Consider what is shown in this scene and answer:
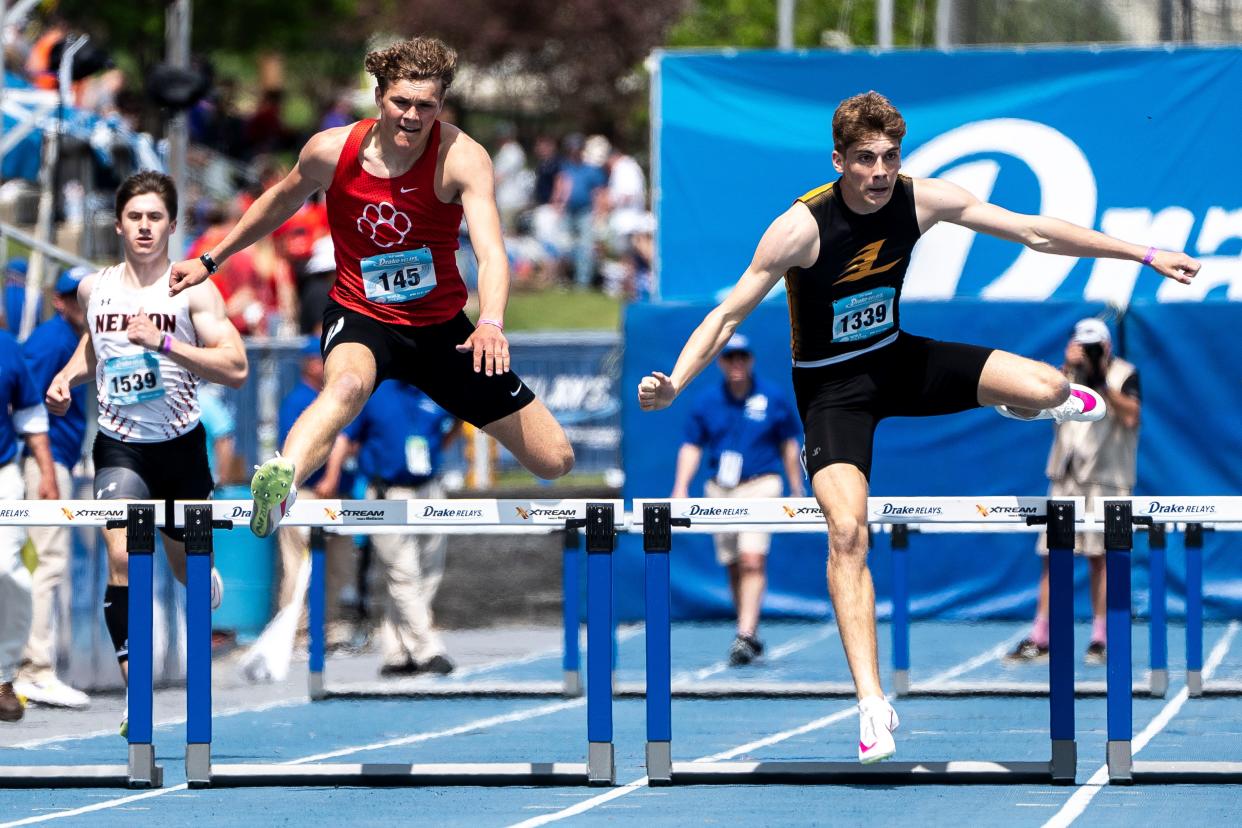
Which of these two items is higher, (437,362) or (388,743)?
(437,362)

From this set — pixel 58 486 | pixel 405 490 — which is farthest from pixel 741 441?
pixel 58 486

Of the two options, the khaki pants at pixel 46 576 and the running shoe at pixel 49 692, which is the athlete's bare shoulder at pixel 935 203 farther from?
the running shoe at pixel 49 692

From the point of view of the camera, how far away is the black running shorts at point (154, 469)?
28.5ft

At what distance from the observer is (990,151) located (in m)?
15.5

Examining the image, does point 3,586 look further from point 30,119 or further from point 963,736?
point 30,119

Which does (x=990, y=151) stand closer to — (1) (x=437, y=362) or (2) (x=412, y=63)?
(1) (x=437, y=362)

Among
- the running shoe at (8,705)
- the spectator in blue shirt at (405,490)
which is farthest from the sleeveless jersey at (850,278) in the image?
the spectator in blue shirt at (405,490)

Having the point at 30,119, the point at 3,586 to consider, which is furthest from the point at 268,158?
the point at 3,586

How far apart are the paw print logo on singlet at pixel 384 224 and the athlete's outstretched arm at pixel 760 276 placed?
1.09 metres

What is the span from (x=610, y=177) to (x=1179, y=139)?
13281 millimetres

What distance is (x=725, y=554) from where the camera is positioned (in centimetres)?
1361

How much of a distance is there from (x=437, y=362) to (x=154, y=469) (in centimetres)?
166

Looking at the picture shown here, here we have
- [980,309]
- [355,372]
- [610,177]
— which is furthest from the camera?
[610,177]

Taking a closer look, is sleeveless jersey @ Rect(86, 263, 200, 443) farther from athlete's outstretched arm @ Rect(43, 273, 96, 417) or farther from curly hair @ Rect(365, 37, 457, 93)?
curly hair @ Rect(365, 37, 457, 93)
